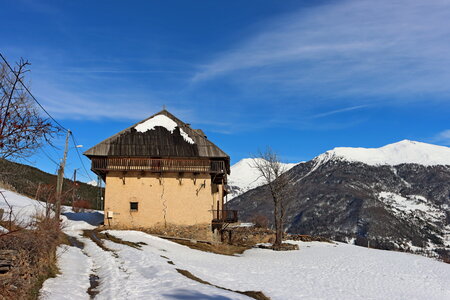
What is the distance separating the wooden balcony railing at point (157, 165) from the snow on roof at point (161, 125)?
7.72ft

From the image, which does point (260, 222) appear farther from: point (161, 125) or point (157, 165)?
point (157, 165)

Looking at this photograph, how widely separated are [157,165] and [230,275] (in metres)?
15.7

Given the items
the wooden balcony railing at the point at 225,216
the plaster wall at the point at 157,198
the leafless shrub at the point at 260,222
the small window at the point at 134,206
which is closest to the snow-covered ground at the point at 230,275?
the plaster wall at the point at 157,198

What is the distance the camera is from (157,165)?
31.6 meters

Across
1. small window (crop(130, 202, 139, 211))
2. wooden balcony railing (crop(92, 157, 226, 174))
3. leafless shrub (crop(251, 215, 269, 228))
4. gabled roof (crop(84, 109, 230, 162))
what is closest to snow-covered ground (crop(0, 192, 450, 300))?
small window (crop(130, 202, 139, 211))

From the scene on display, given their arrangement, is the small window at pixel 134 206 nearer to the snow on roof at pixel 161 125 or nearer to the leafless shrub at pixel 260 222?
the snow on roof at pixel 161 125

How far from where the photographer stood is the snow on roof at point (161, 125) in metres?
33.4

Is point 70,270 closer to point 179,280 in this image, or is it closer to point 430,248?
point 179,280

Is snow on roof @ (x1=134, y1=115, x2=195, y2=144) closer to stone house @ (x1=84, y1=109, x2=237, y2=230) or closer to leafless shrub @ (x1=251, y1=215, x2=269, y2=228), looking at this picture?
stone house @ (x1=84, y1=109, x2=237, y2=230)

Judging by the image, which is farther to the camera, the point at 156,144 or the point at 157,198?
the point at 156,144

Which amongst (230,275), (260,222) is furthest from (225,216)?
(260,222)

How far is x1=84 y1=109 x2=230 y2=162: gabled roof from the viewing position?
31812mm

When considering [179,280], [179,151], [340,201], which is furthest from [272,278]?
[340,201]

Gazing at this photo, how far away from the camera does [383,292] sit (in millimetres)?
17609
